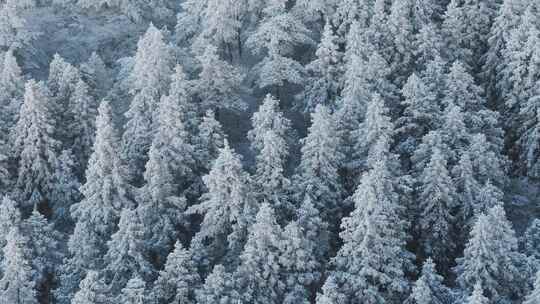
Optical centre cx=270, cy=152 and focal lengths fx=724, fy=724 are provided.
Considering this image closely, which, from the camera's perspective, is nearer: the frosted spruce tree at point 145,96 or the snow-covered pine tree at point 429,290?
the snow-covered pine tree at point 429,290

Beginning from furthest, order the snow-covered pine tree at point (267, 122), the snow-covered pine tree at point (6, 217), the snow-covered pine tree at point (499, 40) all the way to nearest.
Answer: the snow-covered pine tree at point (499, 40) < the snow-covered pine tree at point (267, 122) < the snow-covered pine tree at point (6, 217)

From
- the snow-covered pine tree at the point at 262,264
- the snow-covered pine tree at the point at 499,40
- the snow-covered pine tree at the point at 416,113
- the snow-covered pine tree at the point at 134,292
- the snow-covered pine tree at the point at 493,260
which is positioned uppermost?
the snow-covered pine tree at the point at 499,40

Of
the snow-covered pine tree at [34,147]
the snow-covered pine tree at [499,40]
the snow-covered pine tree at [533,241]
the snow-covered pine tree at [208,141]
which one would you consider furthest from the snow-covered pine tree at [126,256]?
the snow-covered pine tree at [499,40]

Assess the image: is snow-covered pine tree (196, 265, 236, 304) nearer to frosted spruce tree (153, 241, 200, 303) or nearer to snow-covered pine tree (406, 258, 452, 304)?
frosted spruce tree (153, 241, 200, 303)

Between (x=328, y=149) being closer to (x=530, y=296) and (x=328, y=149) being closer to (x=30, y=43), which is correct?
(x=530, y=296)

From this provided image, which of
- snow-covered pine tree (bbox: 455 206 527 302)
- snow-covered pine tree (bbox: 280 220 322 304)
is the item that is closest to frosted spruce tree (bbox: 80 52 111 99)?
snow-covered pine tree (bbox: 280 220 322 304)

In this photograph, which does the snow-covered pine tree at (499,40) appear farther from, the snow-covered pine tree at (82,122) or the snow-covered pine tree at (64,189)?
the snow-covered pine tree at (64,189)

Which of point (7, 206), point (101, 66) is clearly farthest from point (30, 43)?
point (7, 206)
